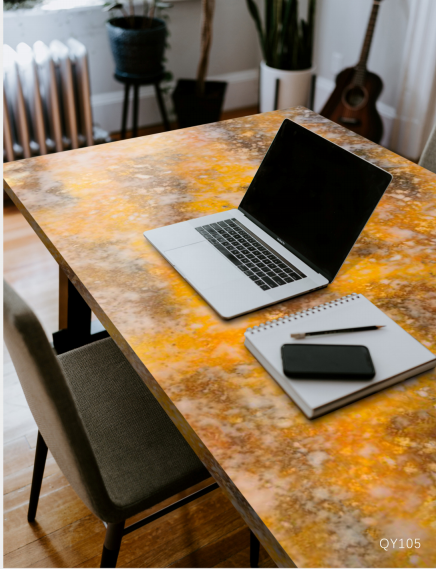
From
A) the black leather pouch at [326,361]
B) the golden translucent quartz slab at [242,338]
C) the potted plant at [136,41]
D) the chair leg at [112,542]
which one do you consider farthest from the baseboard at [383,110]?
the chair leg at [112,542]

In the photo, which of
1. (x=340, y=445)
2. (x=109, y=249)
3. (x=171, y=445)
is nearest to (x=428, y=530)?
(x=340, y=445)

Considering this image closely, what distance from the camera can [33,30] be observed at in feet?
9.65

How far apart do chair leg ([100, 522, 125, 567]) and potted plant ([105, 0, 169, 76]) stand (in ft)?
7.96

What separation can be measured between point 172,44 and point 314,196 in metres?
2.68

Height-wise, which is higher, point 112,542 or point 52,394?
point 52,394

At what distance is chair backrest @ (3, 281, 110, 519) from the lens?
0.75 m

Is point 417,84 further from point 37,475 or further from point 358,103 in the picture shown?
point 37,475

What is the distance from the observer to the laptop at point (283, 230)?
1.03 metres

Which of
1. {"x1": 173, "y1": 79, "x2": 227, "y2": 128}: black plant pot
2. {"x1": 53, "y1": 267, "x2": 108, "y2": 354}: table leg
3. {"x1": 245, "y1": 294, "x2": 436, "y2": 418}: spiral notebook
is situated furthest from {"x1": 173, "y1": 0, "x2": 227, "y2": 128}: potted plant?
{"x1": 245, "y1": 294, "x2": 436, "y2": 418}: spiral notebook

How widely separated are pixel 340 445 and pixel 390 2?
9.80 ft

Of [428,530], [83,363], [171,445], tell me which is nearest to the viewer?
[428,530]

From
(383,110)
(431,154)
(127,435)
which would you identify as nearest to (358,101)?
(383,110)

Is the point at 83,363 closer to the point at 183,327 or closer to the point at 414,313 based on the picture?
the point at 183,327

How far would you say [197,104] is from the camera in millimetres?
3162
